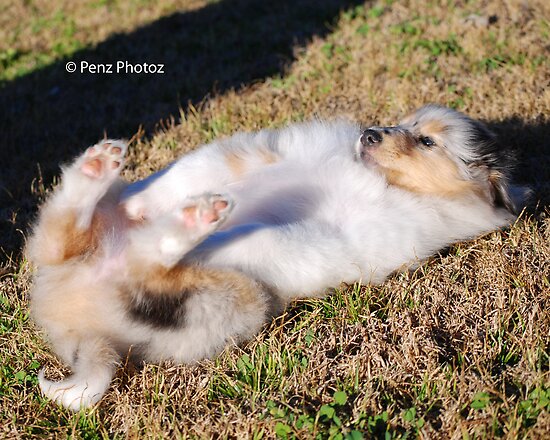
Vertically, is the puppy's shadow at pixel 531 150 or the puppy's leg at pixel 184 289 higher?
the puppy's leg at pixel 184 289

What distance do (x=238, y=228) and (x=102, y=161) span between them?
62cm

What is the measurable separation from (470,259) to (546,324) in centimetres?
54

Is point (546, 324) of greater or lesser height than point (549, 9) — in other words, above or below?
below

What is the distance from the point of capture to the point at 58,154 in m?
4.59

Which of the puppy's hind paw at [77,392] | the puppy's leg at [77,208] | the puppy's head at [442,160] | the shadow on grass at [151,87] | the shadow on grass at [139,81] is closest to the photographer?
the puppy's hind paw at [77,392]

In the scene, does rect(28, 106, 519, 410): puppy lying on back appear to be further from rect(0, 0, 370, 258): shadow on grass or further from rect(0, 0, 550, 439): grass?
rect(0, 0, 370, 258): shadow on grass

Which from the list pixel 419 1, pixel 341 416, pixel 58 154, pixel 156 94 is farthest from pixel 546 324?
pixel 419 1

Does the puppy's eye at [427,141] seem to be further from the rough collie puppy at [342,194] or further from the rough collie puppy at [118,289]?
the rough collie puppy at [118,289]

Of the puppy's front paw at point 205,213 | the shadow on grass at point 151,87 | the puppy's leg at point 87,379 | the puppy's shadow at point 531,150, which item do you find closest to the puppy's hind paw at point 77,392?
the puppy's leg at point 87,379

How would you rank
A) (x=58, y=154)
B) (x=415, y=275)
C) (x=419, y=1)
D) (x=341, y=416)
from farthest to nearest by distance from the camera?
1. (x=419, y=1)
2. (x=58, y=154)
3. (x=415, y=275)
4. (x=341, y=416)

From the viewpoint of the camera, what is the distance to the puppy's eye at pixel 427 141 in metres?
3.01

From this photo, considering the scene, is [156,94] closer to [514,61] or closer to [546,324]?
[514,61]

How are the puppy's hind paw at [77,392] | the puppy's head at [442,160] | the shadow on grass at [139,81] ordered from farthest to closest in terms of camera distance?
the shadow on grass at [139,81] < the puppy's head at [442,160] < the puppy's hind paw at [77,392]

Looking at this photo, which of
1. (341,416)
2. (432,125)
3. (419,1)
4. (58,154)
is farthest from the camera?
(419,1)
